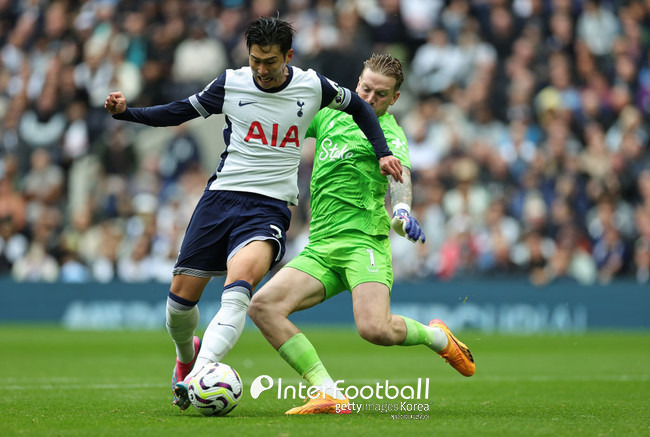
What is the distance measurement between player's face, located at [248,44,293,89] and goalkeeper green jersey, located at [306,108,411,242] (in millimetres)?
787

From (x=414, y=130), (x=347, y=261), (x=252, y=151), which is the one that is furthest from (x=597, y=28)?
(x=252, y=151)

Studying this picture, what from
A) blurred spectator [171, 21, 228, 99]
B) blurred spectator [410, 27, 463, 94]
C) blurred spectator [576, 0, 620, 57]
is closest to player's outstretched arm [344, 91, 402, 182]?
blurred spectator [171, 21, 228, 99]

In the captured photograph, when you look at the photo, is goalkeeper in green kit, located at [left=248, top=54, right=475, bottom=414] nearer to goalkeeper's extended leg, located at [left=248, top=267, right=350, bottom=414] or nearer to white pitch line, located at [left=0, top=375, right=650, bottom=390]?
goalkeeper's extended leg, located at [left=248, top=267, right=350, bottom=414]

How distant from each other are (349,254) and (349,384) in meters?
2.34

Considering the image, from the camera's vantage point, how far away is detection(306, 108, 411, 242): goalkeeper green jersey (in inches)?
275

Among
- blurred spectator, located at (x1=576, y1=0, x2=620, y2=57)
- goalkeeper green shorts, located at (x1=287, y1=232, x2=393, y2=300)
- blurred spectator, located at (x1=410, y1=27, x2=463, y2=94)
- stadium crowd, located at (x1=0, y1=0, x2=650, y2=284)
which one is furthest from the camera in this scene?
blurred spectator, located at (x1=576, y1=0, x2=620, y2=57)

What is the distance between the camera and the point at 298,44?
18.6 m

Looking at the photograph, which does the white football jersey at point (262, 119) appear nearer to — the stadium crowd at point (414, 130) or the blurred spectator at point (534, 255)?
the stadium crowd at point (414, 130)

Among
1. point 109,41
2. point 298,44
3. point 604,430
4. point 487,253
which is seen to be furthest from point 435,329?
point 109,41

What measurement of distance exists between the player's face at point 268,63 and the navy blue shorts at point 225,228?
2.48 ft

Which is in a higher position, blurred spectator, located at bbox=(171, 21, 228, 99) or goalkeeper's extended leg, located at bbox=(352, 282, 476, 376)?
blurred spectator, located at bbox=(171, 21, 228, 99)

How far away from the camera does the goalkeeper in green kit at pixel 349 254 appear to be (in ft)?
21.7

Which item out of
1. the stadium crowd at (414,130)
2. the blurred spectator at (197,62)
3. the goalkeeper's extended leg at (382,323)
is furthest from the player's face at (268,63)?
the blurred spectator at (197,62)

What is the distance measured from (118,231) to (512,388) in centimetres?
1024
